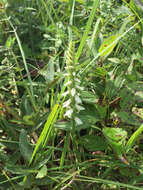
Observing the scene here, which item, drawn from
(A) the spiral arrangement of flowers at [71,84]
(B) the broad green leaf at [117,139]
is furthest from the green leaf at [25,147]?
(B) the broad green leaf at [117,139]

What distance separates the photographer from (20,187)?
1363 millimetres

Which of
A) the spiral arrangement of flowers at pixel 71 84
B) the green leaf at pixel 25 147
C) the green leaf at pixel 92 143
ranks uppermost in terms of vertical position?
the spiral arrangement of flowers at pixel 71 84

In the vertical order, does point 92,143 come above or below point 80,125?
below

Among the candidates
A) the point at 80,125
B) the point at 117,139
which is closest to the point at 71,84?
the point at 80,125

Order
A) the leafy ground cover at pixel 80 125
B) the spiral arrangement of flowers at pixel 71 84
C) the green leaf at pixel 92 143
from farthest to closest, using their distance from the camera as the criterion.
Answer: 1. the green leaf at pixel 92 143
2. the leafy ground cover at pixel 80 125
3. the spiral arrangement of flowers at pixel 71 84

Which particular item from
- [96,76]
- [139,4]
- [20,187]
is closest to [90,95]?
[96,76]

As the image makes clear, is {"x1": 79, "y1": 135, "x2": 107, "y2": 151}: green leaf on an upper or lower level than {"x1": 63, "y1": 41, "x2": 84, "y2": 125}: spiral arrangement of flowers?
lower

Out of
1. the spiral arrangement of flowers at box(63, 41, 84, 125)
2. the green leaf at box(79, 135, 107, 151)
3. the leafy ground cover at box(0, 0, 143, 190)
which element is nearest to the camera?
the spiral arrangement of flowers at box(63, 41, 84, 125)

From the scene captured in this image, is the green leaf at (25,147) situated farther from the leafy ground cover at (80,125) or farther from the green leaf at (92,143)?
the green leaf at (92,143)

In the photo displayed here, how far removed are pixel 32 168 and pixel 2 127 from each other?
1.40 feet

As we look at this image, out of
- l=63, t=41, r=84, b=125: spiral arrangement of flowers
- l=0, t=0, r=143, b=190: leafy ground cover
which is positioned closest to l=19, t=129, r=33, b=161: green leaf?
l=0, t=0, r=143, b=190: leafy ground cover

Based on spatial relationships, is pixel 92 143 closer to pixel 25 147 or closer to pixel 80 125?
pixel 80 125

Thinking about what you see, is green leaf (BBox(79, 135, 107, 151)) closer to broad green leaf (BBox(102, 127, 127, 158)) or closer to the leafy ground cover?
the leafy ground cover

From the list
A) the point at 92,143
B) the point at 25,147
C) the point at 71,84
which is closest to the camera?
the point at 71,84
